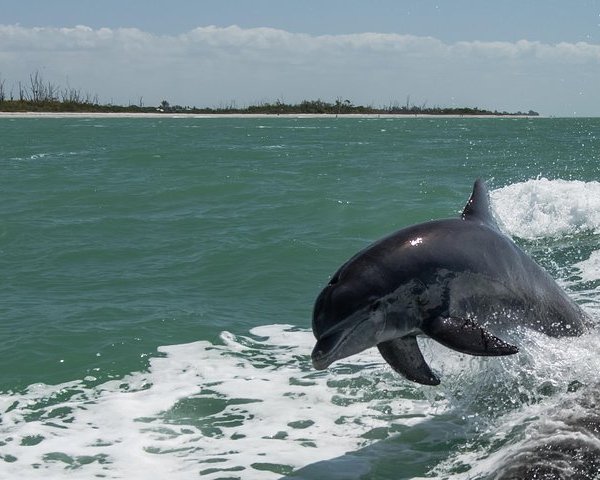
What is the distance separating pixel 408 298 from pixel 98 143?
47389 mm

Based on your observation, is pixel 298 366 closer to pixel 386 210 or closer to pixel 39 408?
pixel 39 408

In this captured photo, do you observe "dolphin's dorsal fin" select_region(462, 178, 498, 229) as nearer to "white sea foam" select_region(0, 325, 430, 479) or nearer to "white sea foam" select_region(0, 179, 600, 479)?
"white sea foam" select_region(0, 179, 600, 479)

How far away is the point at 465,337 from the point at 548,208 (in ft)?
48.0

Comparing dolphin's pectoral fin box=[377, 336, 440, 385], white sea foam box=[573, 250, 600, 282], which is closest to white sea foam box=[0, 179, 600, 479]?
dolphin's pectoral fin box=[377, 336, 440, 385]

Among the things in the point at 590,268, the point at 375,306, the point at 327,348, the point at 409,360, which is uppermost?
the point at 375,306

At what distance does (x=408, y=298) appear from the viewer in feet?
17.8

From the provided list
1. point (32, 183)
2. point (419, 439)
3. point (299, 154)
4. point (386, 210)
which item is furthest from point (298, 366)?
point (299, 154)

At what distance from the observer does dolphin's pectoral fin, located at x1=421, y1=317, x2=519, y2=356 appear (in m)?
5.31

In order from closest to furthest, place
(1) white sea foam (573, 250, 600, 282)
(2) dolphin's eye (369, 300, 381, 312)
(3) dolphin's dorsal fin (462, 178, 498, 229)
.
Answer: (2) dolphin's eye (369, 300, 381, 312)
(3) dolphin's dorsal fin (462, 178, 498, 229)
(1) white sea foam (573, 250, 600, 282)

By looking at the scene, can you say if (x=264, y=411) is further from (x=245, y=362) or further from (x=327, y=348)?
(x=327, y=348)

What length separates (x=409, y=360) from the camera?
5.66 metres

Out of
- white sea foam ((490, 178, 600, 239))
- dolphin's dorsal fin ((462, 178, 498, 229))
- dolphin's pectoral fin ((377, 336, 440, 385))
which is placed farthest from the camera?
white sea foam ((490, 178, 600, 239))

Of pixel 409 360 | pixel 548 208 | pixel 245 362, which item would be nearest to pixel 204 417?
pixel 245 362

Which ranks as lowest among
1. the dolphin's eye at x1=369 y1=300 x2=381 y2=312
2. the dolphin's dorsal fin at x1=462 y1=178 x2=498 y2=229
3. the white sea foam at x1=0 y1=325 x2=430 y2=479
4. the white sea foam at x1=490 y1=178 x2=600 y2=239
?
the white sea foam at x1=0 y1=325 x2=430 y2=479
